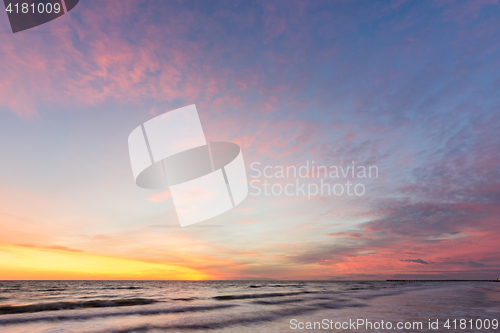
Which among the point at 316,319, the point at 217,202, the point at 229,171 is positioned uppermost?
the point at 229,171

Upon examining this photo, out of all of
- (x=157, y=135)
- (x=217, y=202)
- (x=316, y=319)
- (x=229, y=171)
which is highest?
(x=157, y=135)

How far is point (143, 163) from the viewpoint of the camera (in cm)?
1030

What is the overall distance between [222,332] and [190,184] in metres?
5.81

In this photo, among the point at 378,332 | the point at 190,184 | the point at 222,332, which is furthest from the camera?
the point at 190,184

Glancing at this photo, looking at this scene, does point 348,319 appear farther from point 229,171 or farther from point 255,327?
point 229,171

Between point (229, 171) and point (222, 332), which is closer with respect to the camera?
point (222, 332)

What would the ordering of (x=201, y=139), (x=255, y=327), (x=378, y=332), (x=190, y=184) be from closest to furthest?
(x=378, y=332) → (x=255, y=327) → (x=201, y=139) → (x=190, y=184)

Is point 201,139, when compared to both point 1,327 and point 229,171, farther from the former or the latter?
point 1,327

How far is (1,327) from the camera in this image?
33.2 feet

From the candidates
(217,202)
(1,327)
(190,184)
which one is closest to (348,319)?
(217,202)

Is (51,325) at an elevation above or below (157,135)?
below

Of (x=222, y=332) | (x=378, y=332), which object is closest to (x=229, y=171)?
(x=222, y=332)

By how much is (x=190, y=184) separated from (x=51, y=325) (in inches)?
288

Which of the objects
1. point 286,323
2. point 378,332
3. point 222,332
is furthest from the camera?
point 286,323
